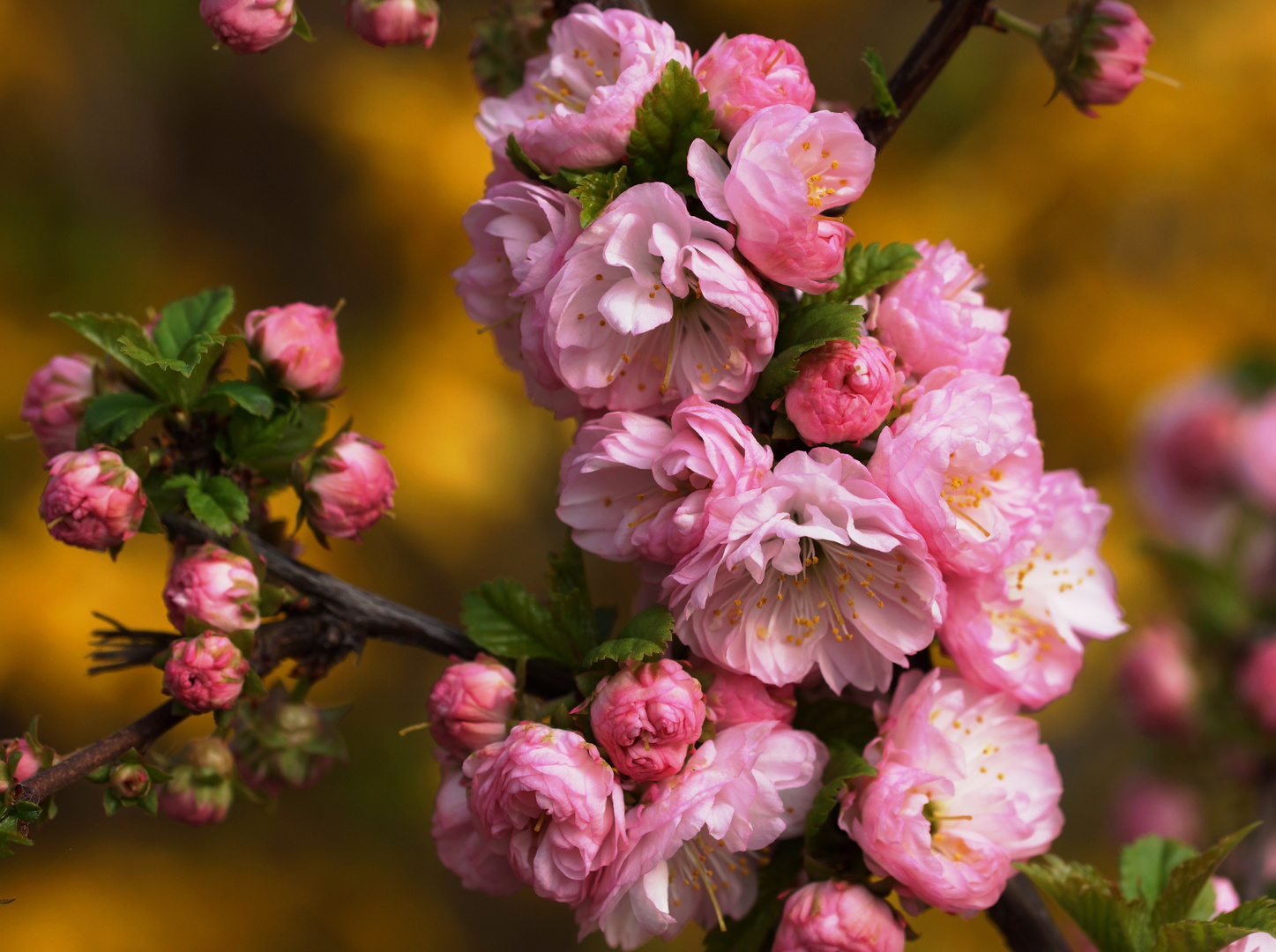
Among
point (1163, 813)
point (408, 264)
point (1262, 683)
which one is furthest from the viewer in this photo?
point (408, 264)

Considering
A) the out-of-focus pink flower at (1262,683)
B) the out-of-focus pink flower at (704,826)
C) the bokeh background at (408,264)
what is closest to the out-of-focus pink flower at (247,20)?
the out-of-focus pink flower at (704,826)

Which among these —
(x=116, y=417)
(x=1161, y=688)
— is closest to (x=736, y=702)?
(x=116, y=417)

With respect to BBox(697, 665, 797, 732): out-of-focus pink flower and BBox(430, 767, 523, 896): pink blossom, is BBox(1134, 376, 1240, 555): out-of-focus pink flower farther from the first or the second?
BBox(430, 767, 523, 896): pink blossom

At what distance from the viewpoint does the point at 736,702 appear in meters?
0.55

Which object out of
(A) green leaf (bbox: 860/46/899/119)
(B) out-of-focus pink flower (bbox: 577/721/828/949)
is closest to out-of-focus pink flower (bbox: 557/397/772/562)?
(B) out-of-focus pink flower (bbox: 577/721/828/949)

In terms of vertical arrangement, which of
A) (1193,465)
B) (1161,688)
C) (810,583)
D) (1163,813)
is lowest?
(1163,813)

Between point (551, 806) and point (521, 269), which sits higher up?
point (521, 269)

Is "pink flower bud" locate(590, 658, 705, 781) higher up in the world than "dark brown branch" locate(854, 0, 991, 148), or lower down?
lower down

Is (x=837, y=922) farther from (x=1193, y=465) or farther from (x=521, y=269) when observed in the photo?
(x=1193, y=465)

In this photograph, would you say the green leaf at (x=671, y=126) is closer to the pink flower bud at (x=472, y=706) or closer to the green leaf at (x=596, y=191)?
the green leaf at (x=596, y=191)

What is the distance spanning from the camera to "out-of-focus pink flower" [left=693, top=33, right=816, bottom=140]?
0.52 metres

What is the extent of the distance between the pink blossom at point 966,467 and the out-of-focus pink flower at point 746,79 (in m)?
0.17

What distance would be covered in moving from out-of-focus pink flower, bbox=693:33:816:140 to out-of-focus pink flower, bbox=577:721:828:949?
33cm

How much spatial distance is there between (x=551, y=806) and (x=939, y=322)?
337mm
